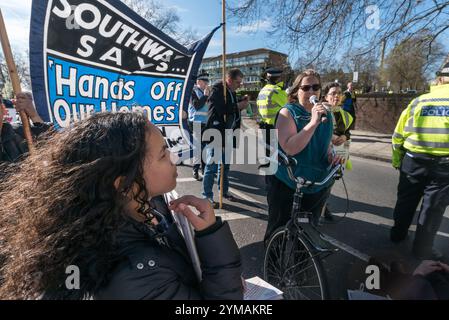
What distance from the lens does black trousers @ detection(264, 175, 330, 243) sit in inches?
89.7

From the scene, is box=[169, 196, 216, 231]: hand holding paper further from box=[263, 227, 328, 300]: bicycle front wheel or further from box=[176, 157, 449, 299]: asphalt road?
box=[176, 157, 449, 299]: asphalt road

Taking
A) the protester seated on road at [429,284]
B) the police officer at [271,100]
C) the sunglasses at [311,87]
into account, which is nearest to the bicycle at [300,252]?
the protester seated on road at [429,284]

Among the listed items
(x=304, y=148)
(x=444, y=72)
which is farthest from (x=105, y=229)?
(x=444, y=72)

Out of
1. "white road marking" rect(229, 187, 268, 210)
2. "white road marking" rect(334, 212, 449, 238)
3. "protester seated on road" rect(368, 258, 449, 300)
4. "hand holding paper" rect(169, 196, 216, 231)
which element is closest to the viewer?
"hand holding paper" rect(169, 196, 216, 231)

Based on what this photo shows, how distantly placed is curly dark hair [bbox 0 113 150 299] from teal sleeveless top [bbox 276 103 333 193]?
1.47 meters

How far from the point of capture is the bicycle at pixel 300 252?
6.38 ft

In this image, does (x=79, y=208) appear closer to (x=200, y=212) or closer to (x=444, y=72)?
(x=200, y=212)

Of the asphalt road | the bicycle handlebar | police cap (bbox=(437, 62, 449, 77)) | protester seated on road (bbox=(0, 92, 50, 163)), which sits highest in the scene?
police cap (bbox=(437, 62, 449, 77))

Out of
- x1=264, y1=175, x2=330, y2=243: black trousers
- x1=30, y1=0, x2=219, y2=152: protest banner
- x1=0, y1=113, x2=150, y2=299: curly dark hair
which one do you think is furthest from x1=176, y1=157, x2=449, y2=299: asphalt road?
x1=0, y1=113, x2=150, y2=299: curly dark hair

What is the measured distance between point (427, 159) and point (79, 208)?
Result: 3181 millimetres

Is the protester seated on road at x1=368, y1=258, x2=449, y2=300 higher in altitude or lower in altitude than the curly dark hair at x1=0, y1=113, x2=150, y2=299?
lower

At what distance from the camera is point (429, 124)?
9.05ft

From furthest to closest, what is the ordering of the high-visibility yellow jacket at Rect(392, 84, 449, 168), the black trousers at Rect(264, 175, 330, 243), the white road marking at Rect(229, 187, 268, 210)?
the white road marking at Rect(229, 187, 268, 210), the high-visibility yellow jacket at Rect(392, 84, 449, 168), the black trousers at Rect(264, 175, 330, 243)
